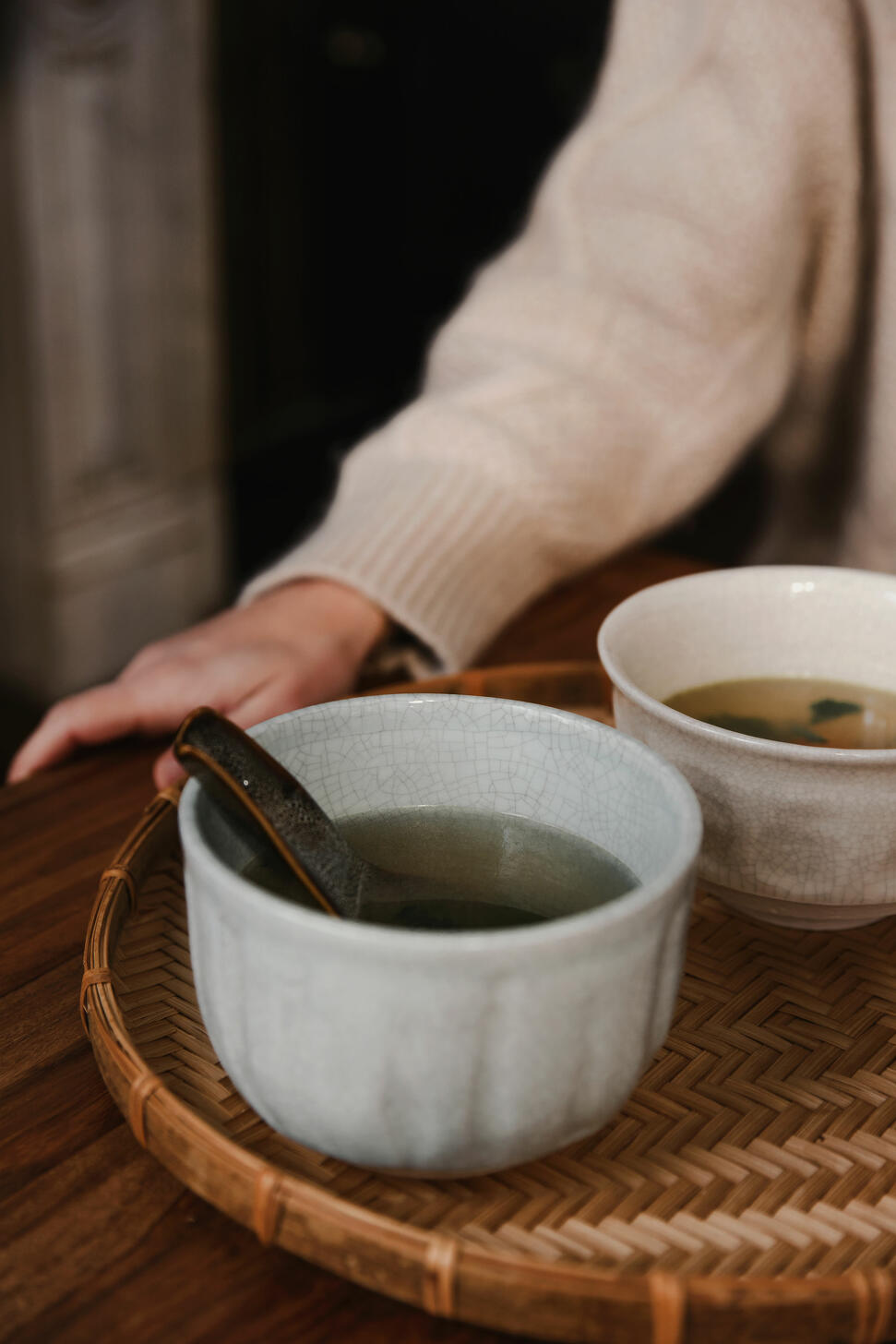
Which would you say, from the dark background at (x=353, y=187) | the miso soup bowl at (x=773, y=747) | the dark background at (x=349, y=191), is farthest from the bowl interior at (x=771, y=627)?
the dark background at (x=353, y=187)

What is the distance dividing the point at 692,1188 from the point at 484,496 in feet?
1.75

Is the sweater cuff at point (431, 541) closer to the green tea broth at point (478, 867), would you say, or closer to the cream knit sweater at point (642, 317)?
the cream knit sweater at point (642, 317)

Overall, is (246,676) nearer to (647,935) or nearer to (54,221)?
(647,935)

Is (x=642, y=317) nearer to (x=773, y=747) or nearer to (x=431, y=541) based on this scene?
(x=431, y=541)

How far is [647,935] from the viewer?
13.5 inches

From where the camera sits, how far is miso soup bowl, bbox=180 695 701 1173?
324mm

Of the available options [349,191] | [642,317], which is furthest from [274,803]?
[349,191]

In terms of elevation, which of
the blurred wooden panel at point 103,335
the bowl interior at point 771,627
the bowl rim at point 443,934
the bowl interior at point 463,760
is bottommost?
the blurred wooden panel at point 103,335

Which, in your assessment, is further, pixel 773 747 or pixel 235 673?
pixel 235 673

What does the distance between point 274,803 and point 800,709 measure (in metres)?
Answer: 0.29

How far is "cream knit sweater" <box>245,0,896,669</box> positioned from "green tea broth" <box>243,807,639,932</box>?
0.33 m

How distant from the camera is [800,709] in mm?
595

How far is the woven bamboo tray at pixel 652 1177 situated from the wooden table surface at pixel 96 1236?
13 mm

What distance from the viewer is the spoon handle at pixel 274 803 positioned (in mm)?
392
